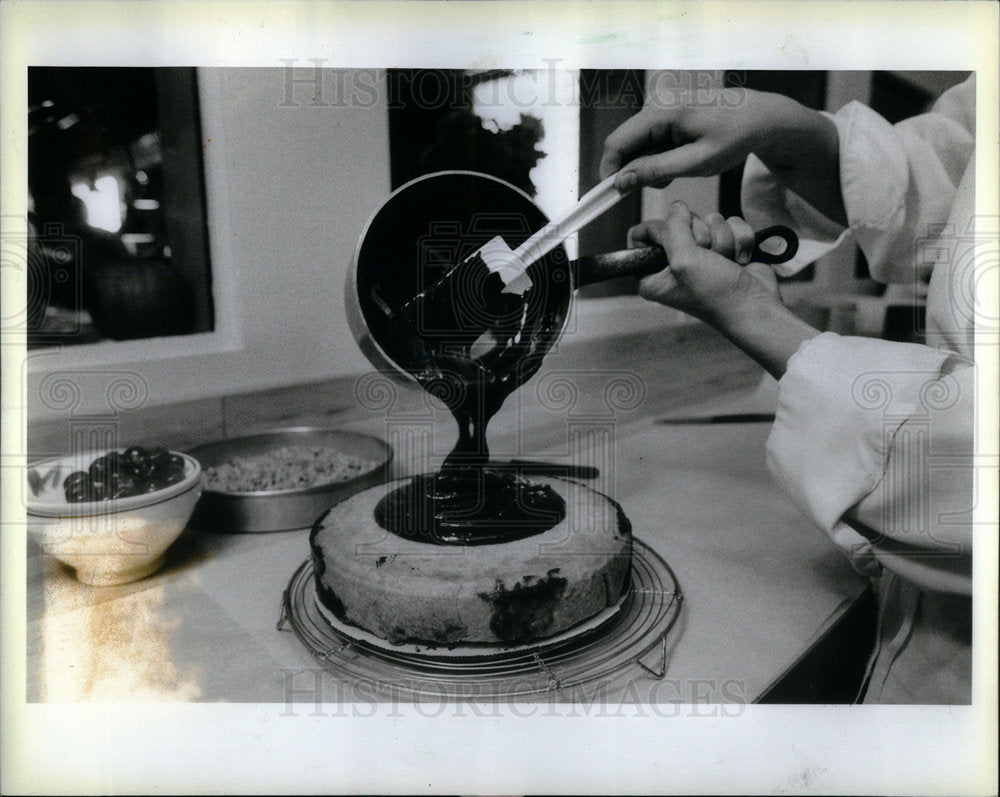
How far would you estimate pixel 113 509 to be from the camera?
0.61 m

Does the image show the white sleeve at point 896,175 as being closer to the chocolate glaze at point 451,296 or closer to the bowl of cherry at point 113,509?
the chocolate glaze at point 451,296

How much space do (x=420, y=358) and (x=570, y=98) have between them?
300 millimetres

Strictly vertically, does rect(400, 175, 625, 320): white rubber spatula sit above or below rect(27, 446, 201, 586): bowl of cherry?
above

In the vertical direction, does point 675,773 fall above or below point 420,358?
below

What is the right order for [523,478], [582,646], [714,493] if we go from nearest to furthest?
[582,646], [523,478], [714,493]

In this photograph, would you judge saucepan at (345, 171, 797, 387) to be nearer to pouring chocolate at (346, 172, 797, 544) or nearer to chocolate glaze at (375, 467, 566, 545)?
pouring chocolate at (346, 172, 797, 544)

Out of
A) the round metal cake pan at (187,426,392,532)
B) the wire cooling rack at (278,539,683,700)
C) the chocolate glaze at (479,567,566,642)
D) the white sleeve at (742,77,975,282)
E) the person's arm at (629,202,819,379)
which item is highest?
the white sleeve at (742,77,975,282)

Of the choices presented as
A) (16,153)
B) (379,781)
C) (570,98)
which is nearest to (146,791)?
(379,781)

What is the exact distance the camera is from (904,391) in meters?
0.63

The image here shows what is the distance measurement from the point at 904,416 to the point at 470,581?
441mm

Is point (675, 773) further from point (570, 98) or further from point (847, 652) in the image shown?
point (570, 98)

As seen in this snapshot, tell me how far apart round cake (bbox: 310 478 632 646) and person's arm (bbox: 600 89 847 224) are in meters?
0.36

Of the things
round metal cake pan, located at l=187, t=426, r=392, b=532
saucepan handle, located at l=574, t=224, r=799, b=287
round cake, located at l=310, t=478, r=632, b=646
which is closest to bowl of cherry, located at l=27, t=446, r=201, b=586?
round metal cake pan, located at l=187, t=426, r=392, b=532

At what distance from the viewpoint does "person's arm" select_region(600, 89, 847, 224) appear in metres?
0.66
